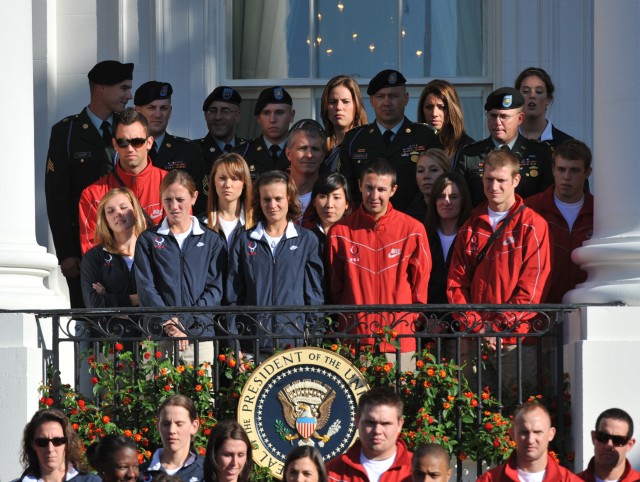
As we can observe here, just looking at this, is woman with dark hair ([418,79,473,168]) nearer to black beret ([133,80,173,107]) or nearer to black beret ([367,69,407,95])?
black beret ([367,69,407,95])

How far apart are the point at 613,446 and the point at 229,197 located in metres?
3.50

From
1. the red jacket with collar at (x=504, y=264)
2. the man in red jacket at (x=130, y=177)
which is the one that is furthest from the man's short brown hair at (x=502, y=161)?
the man in red jacket at (x=130, y=177)

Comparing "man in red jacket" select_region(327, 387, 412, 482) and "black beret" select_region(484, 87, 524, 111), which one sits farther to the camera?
"black beret" select_region(484, 87, 524, 111)

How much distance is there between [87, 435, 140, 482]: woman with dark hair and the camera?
9148 mm

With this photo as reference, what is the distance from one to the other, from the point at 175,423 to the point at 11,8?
11.2 feet

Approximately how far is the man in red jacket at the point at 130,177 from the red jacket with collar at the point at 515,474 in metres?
3.69

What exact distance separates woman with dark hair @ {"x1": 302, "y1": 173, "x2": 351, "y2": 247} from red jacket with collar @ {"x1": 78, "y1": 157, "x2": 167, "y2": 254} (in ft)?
3.97

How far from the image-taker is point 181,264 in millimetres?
11344

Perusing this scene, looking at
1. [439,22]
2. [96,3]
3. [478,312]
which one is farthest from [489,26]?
[478,312]

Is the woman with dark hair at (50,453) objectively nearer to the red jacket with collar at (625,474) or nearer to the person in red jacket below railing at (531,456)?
the person in red jacket below railing at (531,456)

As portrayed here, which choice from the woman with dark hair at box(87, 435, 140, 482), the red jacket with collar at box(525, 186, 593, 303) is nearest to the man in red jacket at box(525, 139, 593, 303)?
the red jacket with collar at box(525, 186, 593, 303)

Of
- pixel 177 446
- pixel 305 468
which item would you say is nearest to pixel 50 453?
pixel 177 446

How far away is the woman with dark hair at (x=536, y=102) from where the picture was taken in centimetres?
1270

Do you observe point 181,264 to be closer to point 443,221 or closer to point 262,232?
point 262,232
